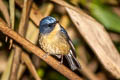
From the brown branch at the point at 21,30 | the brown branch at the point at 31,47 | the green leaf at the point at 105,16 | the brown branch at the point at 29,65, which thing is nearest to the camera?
the brown branch at the point at 31,47

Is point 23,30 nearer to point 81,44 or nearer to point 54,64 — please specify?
point 54,64

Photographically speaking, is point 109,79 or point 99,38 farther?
point 109,79

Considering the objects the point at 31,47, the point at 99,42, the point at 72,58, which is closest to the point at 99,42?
the point at 99,42

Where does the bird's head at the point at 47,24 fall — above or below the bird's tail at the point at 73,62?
above

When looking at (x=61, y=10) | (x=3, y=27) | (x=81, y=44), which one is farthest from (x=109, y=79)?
(x=3, y=27)

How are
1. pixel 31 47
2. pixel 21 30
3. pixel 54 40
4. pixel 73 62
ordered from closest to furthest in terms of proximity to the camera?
pixel 31 47, pixel 21 30, pixel 54 40, pixel 73 62

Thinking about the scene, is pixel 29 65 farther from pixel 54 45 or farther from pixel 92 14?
pixel 92 14

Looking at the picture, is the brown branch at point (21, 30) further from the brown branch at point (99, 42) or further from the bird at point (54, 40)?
the brown branch at point (99, 42)

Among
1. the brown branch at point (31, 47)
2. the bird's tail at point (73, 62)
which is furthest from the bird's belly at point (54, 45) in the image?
the brown branch at point (31, 47)
